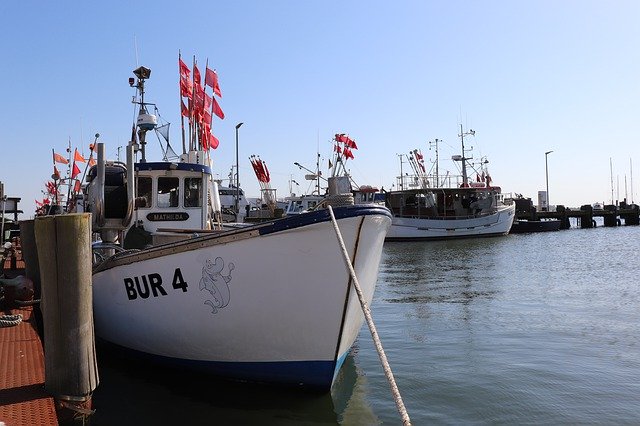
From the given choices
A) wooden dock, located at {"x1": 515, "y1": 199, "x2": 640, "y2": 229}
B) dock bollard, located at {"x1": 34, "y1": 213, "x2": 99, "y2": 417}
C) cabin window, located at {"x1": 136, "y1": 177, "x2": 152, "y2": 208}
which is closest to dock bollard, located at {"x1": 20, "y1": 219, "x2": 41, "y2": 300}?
cabin window, located at {"x1": 136, "y1": 177, "x2": 152, "y2": 208}

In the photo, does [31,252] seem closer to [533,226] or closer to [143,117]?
[143,117]

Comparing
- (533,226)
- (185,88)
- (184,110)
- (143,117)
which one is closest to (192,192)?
(143,117)

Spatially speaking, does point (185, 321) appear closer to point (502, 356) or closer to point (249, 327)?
point (249, 327)

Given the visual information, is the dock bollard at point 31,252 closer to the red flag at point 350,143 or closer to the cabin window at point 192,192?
the cabin window at point 192,192

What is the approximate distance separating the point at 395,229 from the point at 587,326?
32.0 m

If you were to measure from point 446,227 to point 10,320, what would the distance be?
1527 inches

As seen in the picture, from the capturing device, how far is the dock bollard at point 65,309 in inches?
209

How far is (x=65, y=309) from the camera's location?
534 centimetres

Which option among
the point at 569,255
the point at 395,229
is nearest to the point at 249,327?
the point at 569,255

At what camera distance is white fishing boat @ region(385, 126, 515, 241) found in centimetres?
4319

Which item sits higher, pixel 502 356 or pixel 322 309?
pixel 322 309

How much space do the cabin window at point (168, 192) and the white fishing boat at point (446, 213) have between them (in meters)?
32.8

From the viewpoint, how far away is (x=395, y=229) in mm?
42812

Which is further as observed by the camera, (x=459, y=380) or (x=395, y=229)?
(x=395, y=229)
